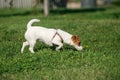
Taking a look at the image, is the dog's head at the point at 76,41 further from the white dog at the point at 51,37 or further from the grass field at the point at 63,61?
the grass field at the point at 63,61

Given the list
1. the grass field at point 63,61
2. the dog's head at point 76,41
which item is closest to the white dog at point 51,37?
the dog's head at point 76,41

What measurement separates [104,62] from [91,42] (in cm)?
317

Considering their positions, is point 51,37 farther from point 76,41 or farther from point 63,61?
point 63,61

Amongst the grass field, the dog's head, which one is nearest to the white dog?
the dog's head

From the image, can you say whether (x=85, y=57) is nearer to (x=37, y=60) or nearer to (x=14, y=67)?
(x=37, y=60)

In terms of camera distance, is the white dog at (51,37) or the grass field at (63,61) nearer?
the grass field at (63,61)

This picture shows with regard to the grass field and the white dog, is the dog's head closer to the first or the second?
the white dog

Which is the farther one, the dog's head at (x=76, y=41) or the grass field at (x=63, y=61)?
the dog's head at (x=76, y=41)

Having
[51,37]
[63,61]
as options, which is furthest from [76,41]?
[63,61]

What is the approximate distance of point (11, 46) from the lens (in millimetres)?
11195

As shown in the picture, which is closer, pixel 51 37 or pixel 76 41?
pixel 51 37

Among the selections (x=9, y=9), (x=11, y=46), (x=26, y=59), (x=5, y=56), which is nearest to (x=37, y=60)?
(x=26, y=59)

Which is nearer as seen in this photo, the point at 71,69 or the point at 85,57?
the point at 71,69

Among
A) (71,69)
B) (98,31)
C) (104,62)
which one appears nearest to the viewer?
(71,69)
